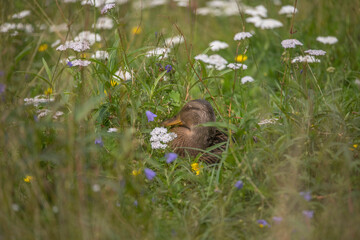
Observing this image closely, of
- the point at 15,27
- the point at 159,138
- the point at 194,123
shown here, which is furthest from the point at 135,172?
the point at 15,27

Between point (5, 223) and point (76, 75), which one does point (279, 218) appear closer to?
point (5, 223)

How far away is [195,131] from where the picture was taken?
132 inches

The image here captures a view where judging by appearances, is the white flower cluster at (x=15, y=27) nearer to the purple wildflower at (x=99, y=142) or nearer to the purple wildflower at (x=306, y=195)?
the purple wildflower at (x=99, y=142)

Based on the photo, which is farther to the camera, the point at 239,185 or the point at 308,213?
the point at 239,185

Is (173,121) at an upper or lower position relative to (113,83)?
lower

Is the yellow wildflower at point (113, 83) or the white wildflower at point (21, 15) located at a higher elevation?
the white wildflower at point (21, 15)

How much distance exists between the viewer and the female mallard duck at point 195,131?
3.29 m

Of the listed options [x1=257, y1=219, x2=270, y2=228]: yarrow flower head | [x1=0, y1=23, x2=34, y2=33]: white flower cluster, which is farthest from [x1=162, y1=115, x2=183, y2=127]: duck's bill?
[x1=0, y1=23, x2=34, y2=33]: white flower cluster

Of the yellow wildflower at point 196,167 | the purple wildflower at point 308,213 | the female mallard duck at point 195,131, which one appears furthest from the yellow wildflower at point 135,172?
the purple wildflower at point 308,213

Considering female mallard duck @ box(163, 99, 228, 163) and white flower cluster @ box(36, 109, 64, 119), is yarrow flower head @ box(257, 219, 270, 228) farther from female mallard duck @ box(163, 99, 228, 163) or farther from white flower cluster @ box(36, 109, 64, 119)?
white flower cluster @ box(36, 109, 64, 119)

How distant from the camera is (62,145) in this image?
→ 2.43 metres

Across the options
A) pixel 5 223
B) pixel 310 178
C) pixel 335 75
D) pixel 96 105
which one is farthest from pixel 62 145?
pixel 335 75

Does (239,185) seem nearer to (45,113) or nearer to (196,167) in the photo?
(196,167)

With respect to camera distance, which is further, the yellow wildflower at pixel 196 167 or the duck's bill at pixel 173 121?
the duck's bill at pixel 173 121
